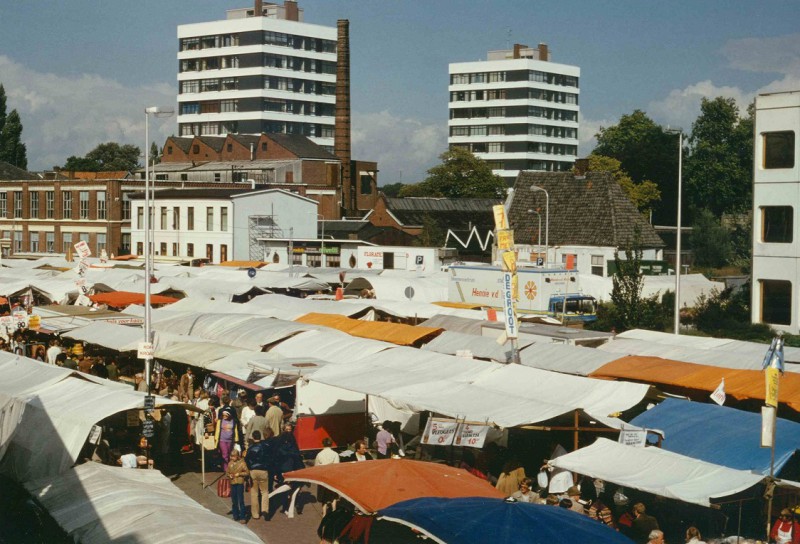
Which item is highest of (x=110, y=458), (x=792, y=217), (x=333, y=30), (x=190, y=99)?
(x=333, y=30)

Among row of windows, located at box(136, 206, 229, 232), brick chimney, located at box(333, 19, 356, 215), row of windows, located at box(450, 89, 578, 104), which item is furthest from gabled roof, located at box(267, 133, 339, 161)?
row of windows, located at box(450, 89, 578, 104)

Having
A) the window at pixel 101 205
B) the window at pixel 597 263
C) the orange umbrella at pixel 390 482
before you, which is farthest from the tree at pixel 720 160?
the orange umbrella at pixel 390 482

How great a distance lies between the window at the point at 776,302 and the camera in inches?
1695

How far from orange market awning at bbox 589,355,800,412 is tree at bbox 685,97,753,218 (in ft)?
277

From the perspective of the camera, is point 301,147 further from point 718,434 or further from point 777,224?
point 718,434

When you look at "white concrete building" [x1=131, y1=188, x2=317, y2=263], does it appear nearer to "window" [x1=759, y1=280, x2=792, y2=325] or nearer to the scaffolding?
the scaffolding

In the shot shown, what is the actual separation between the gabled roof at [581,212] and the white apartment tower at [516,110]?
68494mm

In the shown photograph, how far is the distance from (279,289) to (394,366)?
2309cm

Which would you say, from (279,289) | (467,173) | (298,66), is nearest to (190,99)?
(298,66)

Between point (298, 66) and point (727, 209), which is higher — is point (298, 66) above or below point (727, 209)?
above

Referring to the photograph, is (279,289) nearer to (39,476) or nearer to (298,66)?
(39,476)

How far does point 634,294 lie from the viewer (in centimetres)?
4034

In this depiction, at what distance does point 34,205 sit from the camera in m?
95.8

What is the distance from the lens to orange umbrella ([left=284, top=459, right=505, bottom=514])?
13.8 meters
